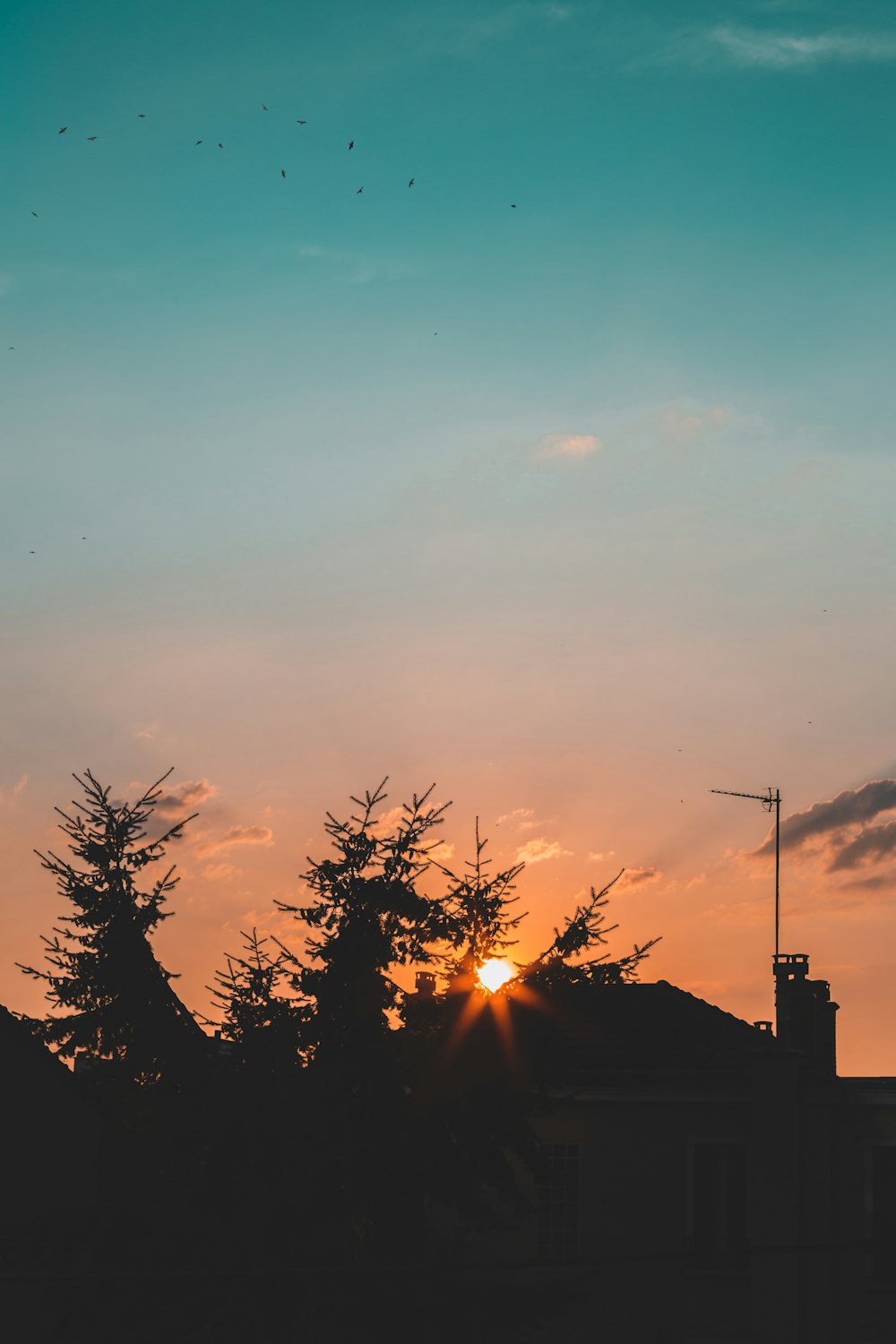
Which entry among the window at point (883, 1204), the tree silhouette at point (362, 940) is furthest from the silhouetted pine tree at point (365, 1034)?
the window at point (883, 1204)

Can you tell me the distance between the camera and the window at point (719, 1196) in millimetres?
23422

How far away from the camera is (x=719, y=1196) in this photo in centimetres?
2361

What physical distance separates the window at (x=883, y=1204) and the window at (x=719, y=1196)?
2.19 m

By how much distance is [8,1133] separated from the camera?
64.9 feet

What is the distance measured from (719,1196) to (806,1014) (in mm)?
6231

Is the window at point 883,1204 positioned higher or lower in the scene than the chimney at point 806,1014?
lower

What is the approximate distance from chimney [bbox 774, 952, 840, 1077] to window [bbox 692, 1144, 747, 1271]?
4.96 metres

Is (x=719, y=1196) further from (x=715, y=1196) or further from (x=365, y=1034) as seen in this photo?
(x=365, y=1034)

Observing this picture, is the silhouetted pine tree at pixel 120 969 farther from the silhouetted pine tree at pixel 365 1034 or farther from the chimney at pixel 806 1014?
the chimney at pixel 806 1014

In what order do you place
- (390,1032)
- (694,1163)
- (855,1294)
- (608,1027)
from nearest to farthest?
(390,1032), (855,1294), (694,1163), (608,1027)

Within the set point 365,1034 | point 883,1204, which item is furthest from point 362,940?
point 883,1204

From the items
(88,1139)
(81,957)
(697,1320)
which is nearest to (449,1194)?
(81,957)

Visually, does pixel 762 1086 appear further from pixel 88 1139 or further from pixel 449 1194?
pixel 88 1139

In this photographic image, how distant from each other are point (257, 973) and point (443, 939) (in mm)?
2428
